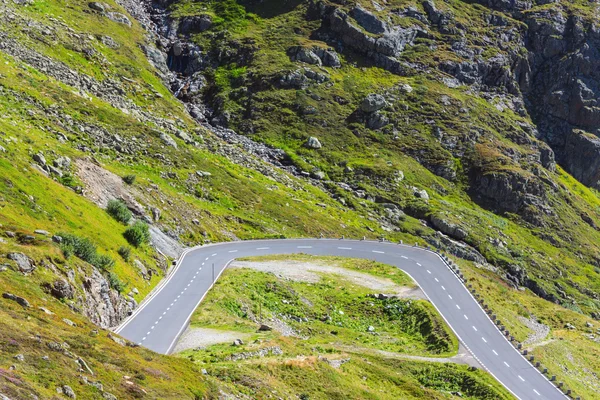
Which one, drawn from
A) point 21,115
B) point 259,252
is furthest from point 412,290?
point 21,115

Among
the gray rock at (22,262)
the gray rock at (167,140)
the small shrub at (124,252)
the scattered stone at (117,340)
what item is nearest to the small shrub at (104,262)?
the small shrub at (124,252)

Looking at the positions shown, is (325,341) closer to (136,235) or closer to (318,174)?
(136,235)

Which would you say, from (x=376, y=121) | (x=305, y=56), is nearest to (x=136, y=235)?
(x=376, y=121)

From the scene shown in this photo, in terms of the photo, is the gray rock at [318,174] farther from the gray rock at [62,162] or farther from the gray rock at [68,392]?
the gray rock at [68,392]

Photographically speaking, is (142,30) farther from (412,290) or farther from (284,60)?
(412,290)

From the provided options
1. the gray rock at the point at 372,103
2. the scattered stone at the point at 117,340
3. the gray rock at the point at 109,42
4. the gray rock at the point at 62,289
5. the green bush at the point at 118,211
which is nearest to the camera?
the scattered stone at the point at 117,340

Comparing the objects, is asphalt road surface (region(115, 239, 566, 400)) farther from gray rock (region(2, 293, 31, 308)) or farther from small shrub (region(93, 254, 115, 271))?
gray rock (region(2, 293, 31, 308))
